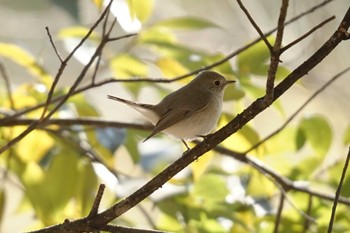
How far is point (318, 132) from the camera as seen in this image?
4.58 feet

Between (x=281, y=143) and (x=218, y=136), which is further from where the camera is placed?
(x=281, y=143)

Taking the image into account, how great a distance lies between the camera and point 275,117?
2904 mm

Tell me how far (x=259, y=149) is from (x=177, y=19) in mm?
326

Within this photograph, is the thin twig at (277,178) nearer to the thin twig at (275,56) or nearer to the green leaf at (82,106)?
the green leaf at (82,106)

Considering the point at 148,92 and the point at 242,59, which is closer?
the point at 242,59

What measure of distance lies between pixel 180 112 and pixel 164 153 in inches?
4.7

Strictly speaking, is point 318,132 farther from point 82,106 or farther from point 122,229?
point 122,229

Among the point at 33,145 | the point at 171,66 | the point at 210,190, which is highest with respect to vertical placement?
the point at 171,66

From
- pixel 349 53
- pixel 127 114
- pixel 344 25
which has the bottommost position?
pixel 344 25

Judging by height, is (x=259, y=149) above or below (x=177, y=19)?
below

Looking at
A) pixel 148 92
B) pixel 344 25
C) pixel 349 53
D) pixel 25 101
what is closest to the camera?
pixel 344 25

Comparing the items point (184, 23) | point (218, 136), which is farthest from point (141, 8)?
point (218, 136)

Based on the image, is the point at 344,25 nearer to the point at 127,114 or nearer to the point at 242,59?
the point at 242,59

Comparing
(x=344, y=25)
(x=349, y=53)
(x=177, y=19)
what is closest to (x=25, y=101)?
(x=177, y=19)
